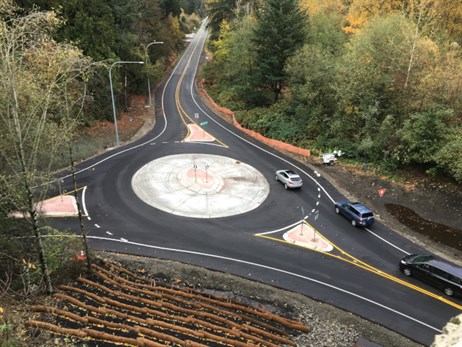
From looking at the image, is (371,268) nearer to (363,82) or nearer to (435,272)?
(435,272)

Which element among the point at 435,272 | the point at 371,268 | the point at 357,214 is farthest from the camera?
the point at 357,214

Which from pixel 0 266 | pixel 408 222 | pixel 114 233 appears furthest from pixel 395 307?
pixel 0 266

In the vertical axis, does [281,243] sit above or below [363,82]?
below

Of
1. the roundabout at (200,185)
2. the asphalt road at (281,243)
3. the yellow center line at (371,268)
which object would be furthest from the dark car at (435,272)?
the roundabout at (200,185)

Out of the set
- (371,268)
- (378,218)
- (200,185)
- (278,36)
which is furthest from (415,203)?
(278,36)

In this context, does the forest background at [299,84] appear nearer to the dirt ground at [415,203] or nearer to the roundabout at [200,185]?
the dirt ground at [415,203]

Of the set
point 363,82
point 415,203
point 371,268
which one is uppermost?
point 363,82
